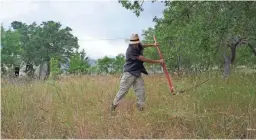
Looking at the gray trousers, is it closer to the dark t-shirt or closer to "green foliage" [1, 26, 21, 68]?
the dark t-shirt

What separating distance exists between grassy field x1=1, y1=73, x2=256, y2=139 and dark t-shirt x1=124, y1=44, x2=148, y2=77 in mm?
558

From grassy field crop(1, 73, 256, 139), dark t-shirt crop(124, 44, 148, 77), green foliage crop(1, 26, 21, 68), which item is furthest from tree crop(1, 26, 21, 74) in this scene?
dark t-shirt crop(124, 44, 148, 77)

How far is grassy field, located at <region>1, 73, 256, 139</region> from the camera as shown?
4539 mm

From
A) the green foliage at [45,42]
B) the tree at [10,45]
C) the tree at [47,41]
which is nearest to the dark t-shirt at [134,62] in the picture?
the tree at [10,45]

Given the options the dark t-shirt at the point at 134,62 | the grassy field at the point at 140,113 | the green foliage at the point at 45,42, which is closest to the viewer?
the grassy field at the point at 140,113

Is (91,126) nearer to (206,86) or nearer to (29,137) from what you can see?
(29,137)

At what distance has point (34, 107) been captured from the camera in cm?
552

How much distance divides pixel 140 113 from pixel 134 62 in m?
1.37

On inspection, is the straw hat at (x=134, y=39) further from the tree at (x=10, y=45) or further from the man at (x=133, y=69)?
the tree at (x=10, y=45)

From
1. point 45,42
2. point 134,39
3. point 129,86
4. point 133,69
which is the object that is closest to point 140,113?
point 129,86

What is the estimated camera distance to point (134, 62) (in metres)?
6.11

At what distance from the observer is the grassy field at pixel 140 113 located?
454 cm

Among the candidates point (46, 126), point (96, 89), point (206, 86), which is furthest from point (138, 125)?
point (96, 89)

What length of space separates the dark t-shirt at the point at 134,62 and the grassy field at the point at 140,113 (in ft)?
1.83
